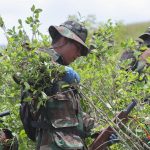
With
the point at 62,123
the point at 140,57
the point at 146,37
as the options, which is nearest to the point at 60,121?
the point at 62,123

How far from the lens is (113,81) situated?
20.5ft

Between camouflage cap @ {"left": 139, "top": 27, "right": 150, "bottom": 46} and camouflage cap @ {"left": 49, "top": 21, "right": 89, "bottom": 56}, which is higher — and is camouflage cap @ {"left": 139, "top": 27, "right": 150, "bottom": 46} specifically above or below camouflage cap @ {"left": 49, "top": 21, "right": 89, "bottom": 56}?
below

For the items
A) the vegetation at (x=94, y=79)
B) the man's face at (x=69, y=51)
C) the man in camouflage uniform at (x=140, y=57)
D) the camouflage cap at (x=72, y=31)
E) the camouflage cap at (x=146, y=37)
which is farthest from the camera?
the camouflage cap at (x=146, y=37)

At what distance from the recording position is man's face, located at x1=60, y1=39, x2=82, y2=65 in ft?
18.0

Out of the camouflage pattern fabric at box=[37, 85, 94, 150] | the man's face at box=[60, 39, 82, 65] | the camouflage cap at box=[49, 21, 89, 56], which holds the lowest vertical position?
the camouflage pattern fabric at box=[37, 85, 94, 150]

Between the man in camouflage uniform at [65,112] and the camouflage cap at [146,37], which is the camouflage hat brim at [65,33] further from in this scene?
the camouflage cap at [146,37]

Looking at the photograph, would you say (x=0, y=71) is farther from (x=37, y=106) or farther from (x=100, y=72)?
(x=100, y=72)

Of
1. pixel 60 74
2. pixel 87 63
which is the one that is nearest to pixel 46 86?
pixel 60 74

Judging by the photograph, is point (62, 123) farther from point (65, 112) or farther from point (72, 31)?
point (72, 31)

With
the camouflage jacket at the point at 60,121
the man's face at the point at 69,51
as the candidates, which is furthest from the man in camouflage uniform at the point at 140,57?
the camouflage jacket at the point at 60,121

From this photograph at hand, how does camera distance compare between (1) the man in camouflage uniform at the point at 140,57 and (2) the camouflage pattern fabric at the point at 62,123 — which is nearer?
(2) the camouflage pattern fabric at the point at 62,123

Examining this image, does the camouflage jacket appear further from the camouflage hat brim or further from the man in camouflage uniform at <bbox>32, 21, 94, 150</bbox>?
the camouflage hat brim

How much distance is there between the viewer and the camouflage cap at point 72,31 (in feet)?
18.4

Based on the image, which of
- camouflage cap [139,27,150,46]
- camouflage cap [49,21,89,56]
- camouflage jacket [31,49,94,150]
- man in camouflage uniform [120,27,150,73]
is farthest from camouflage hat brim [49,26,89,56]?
camouflage cap [139,27,150,46]
